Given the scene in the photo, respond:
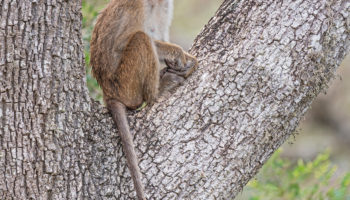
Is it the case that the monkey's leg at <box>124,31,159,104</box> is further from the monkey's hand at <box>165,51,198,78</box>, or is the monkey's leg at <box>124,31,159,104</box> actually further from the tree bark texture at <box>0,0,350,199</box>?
the tree bark texture at <box>0,0,350,199</box>

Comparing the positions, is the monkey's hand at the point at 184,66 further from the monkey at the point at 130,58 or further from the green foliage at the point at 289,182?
the green foliage at the point at 289,182

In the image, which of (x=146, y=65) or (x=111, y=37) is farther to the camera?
(x=111, y=37)

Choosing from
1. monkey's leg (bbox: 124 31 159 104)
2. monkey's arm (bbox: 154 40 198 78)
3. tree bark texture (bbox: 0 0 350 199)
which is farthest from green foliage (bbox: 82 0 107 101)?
tree bark texture (bbox: 0 0 350 199)

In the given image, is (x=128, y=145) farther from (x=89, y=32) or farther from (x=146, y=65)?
(x=89, y=32)

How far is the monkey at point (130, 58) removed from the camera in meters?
4.48

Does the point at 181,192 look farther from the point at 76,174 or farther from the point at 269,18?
the point at 269,18

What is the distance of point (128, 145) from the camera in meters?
3.60

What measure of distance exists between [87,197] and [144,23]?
1.93 m

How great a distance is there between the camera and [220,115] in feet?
12.1

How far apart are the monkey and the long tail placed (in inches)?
16.0

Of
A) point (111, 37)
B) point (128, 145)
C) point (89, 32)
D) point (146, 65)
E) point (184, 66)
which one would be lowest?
point (128, 145)

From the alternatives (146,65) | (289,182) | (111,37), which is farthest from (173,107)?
(289,182)

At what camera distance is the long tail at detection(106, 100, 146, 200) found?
3.46 m

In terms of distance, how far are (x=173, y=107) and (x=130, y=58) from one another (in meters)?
0.91
